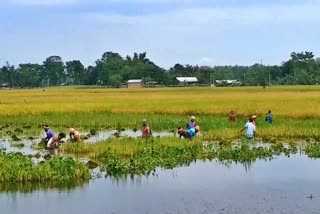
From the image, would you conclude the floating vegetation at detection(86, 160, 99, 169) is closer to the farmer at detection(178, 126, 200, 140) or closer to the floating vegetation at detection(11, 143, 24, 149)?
the farmer at detection(178, 126, 200, 140)

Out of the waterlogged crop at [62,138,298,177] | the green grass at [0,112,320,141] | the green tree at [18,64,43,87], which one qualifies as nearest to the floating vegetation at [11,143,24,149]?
the waterlogged crop at [62,138,298,177]

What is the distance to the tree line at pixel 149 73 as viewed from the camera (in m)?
122

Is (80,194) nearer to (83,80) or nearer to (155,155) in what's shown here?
(155,155)

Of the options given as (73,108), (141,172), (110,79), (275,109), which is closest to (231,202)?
(141,172)

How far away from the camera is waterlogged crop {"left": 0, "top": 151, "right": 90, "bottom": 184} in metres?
15.4

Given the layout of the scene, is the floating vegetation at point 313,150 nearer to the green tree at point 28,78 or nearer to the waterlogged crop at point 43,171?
the waterlogged crop at point 43,171

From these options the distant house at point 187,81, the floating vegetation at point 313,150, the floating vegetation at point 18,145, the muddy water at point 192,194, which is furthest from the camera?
the distant house at point 187,81

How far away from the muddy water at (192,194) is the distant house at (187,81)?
109 meters

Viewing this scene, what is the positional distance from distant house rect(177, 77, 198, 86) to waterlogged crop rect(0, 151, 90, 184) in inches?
4324

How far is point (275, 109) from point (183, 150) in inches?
727

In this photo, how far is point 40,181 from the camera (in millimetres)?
15375

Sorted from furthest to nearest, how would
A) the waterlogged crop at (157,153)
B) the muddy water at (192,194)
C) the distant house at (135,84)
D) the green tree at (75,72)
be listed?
1. the green tree at (75,72)
2. the distant house at (135,84)
3. the waterlogged crop at (157,153)
4. the muddy water at (192,194)

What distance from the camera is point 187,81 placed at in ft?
420

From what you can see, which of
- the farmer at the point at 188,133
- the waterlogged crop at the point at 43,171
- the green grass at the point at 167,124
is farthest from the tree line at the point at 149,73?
the waterlogged crop at the point at 43,171
